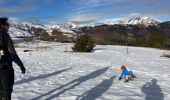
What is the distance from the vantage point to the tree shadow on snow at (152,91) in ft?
31.4

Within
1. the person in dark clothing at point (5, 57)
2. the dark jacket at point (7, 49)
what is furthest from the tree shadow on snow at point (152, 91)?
the dark jacket at point (7, 49)

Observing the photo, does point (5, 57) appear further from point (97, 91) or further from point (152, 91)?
point (152, 91)

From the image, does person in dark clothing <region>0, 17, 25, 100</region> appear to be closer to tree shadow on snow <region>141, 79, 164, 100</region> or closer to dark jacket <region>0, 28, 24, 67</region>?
dark jacket <region>0, 28, 24, 67</region>

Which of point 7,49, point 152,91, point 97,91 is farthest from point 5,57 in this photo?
point 152,91

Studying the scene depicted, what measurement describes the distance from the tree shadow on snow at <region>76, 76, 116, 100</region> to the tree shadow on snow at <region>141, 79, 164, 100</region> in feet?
4.51

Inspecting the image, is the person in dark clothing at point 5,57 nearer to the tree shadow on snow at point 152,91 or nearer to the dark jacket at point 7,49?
the dark jacket at point 7,49

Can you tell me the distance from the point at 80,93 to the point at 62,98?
3.41 feet

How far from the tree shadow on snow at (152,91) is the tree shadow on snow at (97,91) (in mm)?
1373

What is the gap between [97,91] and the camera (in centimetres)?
1005

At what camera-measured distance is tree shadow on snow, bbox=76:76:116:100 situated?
8.95 m

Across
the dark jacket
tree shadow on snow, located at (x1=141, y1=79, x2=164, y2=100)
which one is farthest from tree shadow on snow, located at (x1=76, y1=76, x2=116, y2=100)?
the dark jacket

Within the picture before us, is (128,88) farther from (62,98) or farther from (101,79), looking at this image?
(62,98)

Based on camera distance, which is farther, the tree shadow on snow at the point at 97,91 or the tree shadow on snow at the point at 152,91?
the tree shadow on snow at the point at 152,91

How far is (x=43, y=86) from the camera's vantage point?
10586 millimetres
